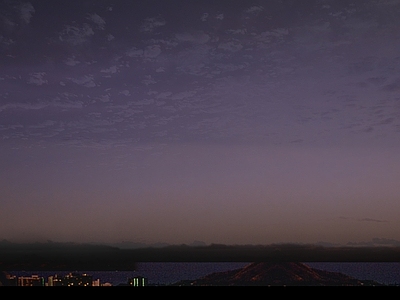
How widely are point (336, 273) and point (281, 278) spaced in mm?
1917

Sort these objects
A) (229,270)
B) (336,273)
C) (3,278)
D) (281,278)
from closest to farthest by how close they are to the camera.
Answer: (3,278), (281,278), (336,273), (229,270)

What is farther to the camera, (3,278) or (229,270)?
(229,270)

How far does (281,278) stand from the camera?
774 cm

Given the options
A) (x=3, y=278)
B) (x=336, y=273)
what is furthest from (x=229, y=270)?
(x=3, y=278)
